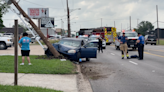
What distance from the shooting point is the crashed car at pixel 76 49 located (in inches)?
591

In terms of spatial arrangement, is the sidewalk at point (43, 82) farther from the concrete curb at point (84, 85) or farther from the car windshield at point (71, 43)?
the car windshield at point (71, 43)

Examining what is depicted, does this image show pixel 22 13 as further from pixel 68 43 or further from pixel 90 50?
pixel 90 50

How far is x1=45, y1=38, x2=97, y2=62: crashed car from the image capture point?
1500cm

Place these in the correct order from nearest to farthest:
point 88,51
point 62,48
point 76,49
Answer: point 76,49 → point 88,51 → point 62,48

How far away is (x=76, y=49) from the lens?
1509 centimetres

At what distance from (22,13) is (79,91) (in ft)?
34.9

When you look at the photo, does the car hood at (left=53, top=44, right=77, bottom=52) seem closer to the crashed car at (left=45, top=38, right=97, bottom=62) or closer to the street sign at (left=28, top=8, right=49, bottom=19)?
the crashed car at (left=45, top=38, right=97, bottom=62)

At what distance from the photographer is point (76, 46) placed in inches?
630

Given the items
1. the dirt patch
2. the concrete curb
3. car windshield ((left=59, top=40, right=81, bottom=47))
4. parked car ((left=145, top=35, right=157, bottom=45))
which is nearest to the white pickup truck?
car windshield ((left=59, top=40, right=81, bottom=47))

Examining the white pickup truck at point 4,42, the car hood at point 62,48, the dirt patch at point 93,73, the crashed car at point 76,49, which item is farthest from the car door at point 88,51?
the white pickup truck at point 4,42

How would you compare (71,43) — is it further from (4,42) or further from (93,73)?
(4,42)

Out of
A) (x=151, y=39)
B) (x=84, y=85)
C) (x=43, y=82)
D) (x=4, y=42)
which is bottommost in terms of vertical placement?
(x=84, y=85)

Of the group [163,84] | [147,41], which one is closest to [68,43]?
[163,84]

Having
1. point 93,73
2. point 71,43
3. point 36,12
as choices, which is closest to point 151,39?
point 36,12
